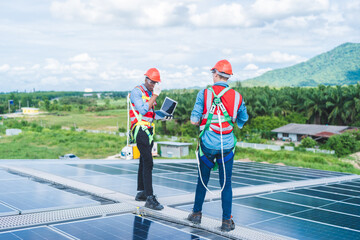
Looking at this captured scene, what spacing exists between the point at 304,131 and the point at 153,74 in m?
56.5

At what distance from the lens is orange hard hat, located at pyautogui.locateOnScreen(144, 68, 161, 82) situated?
583 centimetres

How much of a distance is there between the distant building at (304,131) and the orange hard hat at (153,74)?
5277cm

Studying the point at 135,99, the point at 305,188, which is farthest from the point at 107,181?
the point at 305,188

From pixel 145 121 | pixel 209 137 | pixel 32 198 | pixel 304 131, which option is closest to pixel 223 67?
pixel 209 137

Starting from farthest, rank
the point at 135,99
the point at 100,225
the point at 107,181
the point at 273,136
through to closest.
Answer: the point at 273,136, the point at 107,181, the point at 135,99, the point at 100,225

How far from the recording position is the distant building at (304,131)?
55.8 meters

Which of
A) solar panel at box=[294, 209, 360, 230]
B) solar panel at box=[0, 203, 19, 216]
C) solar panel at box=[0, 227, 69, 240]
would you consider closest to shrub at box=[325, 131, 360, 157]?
solar panel at box=[294, 209, 360, 230]

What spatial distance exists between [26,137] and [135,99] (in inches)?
2669

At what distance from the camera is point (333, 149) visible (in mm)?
47156

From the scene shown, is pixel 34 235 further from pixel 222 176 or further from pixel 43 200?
pixel 222 176

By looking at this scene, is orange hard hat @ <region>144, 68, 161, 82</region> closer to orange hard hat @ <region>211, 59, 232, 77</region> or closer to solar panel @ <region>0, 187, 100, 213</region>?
orange hard hat @ <region>211, 59, 232, 77</region>

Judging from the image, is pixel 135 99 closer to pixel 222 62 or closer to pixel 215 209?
pixel 222 62

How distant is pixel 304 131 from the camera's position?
58.5 metres

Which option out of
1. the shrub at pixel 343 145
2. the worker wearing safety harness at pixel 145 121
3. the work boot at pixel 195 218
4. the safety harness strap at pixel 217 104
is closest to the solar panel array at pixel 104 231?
the work boot at pixel 195 218
